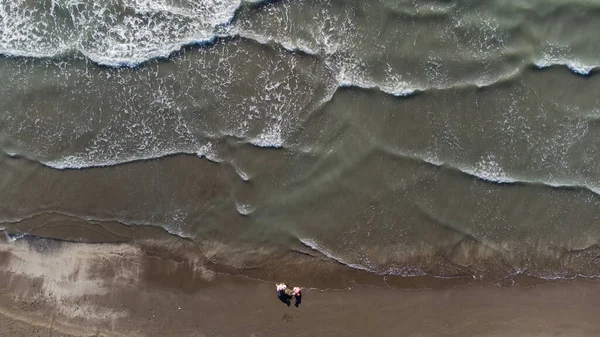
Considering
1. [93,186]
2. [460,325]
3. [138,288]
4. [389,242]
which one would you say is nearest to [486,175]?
[389,242]

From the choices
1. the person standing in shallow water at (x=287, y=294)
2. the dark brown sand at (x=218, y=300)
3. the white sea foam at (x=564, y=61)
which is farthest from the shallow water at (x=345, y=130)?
the person standing in shallow water at (x=287, y=294)

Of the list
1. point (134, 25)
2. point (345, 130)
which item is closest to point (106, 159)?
point (134, 25)

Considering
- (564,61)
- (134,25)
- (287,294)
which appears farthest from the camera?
(134,25)

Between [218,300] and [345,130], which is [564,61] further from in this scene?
[218,300]

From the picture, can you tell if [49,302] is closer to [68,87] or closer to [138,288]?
[138,288]

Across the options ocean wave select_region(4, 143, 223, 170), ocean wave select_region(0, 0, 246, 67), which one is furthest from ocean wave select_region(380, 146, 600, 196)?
ocean wave select_region(0, 0, 246, 67)

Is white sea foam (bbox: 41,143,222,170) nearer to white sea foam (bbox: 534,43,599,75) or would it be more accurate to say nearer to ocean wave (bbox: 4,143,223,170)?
ocean wave (bbox: 4,143,223,170)

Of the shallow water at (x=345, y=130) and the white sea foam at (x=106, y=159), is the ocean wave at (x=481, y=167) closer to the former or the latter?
the shallow water at (x=345, y=130)
